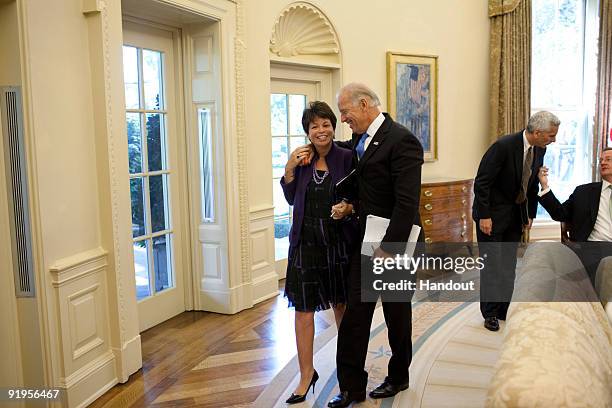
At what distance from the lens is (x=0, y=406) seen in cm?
275

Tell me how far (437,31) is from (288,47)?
2047mm

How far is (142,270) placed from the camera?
14.0ft

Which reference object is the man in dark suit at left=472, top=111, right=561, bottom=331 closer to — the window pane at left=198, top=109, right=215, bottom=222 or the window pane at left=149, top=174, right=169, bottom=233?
the window pane at left=198, top=109, right=215, bottom=222

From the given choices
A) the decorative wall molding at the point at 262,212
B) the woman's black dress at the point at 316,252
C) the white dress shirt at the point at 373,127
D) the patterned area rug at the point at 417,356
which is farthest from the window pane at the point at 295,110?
the white dress shirt at the point at 373,127

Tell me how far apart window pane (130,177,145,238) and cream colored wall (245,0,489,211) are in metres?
0.98

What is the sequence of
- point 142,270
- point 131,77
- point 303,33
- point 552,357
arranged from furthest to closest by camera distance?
point 303,33
point 142,270
point 131,77
point 552,357

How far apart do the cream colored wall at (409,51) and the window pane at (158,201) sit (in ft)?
2.42

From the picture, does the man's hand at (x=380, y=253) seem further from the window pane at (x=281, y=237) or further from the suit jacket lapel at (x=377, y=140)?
the window pane at (x=281, y=237)

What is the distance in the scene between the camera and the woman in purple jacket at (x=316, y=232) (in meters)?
2.92

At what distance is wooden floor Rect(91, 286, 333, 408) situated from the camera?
3168 mm

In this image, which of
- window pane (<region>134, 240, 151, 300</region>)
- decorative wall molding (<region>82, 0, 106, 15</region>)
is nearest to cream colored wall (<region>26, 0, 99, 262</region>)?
decorative wall molding (<region>82, 0, 106, 15</region>)

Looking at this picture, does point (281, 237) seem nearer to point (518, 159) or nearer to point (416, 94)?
point (416, 94)

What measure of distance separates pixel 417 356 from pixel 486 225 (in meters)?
0.97

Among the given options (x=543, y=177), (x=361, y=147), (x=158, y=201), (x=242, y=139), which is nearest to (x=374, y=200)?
(x=361, y=147)
